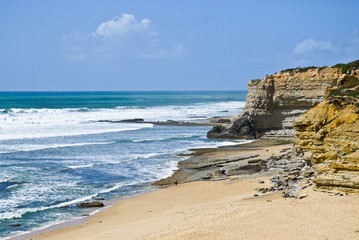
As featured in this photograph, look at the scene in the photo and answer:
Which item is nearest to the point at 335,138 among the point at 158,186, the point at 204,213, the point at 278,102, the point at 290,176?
the point at 290,176

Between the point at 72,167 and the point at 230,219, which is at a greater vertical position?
the point at 230,219

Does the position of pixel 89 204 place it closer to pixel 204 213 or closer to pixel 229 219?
pixel 204 213

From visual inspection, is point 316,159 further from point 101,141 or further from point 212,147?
point 101,141

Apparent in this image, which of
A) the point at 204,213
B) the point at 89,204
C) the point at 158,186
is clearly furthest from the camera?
the point at 158,186

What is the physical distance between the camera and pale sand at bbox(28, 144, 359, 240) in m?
11.9

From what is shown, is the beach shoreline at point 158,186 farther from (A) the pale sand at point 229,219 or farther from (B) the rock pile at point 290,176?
(B) the rock pile at point 290,176

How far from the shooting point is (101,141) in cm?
Result: 3866

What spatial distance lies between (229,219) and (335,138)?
4.56 meters

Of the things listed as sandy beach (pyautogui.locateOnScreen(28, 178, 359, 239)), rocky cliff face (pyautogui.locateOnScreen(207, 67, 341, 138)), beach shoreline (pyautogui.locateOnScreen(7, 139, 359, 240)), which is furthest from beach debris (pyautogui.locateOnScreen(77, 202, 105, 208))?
rocky cliff face (pyautogui.locateOnScreen(207, 67, 341, 138))

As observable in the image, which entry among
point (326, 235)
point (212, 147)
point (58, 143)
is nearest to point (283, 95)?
point (212, 147)

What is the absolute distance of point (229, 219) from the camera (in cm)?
1328

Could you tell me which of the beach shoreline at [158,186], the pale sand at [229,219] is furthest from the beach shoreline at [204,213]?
the beach shoreline at [158,186]

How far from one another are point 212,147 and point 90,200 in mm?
17252

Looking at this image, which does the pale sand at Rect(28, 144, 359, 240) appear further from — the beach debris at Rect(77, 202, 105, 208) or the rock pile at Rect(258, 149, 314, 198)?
the beach debris at Rect(77, 202, 105, 208)
